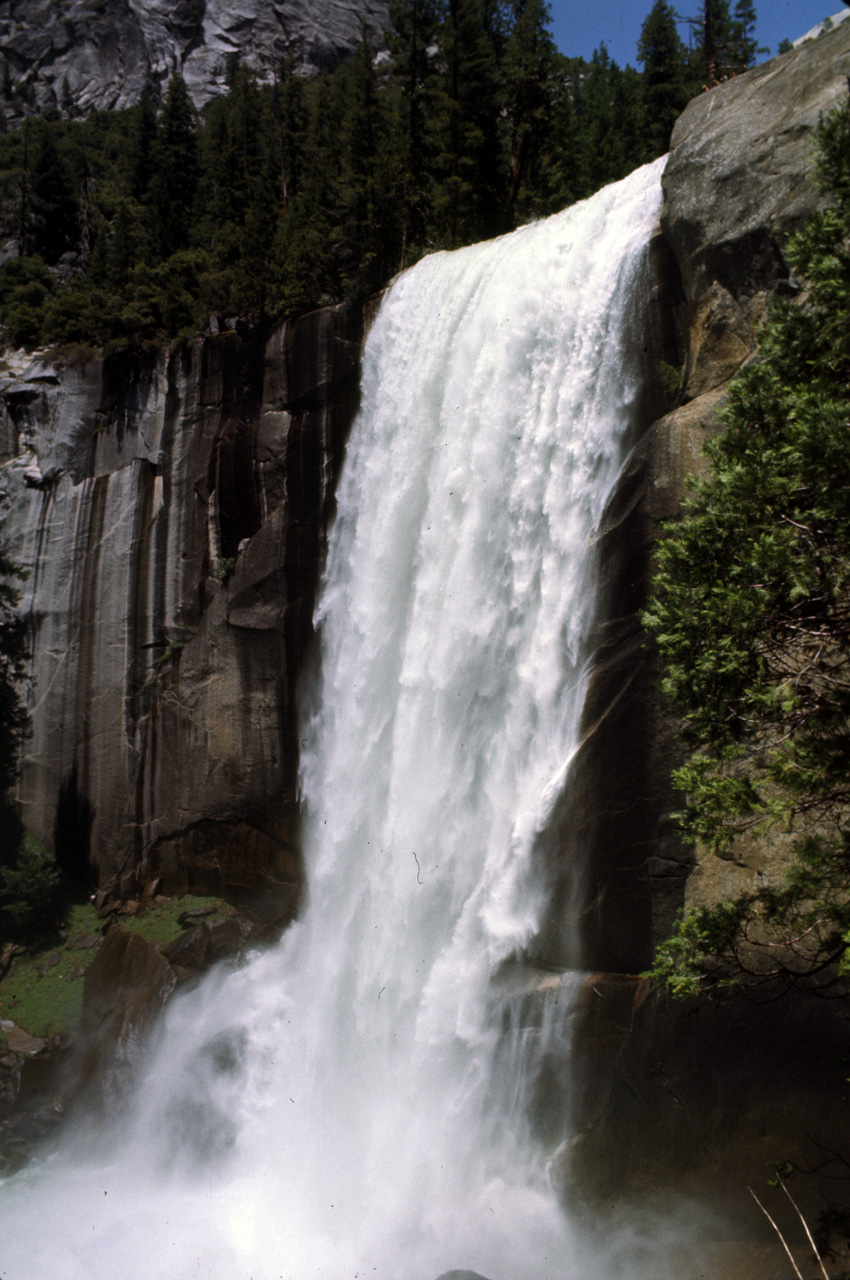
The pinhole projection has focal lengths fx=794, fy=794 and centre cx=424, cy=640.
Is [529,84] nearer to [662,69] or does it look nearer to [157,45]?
[662,69]

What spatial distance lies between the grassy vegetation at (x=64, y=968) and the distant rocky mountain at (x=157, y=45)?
6789 centimetres

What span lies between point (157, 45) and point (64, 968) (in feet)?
246

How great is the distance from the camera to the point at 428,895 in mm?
12523

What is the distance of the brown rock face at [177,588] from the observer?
17.3 meters

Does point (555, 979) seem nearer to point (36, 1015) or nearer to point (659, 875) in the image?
point (659, 875)

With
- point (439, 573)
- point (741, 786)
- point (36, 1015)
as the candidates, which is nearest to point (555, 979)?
point (741, 786)

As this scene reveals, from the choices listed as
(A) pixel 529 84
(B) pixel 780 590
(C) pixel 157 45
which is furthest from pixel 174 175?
(C) pixel 157 45

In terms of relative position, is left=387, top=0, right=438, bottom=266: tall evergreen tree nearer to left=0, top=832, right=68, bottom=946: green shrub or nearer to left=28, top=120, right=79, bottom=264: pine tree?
left=28, top=120, right=79, bottom=264: pine tree

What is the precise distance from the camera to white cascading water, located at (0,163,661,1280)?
425 inches

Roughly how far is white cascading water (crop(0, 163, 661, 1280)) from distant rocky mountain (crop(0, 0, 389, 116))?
6493 cm

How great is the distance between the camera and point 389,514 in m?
15.8

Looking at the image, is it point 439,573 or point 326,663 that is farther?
point 326,663

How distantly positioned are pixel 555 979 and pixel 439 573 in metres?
6.81

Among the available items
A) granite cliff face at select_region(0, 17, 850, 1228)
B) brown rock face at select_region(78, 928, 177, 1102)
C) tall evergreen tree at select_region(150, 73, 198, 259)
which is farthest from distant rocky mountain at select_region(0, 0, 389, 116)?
brown rock face at select_region(78, 928, 177, 1102)
